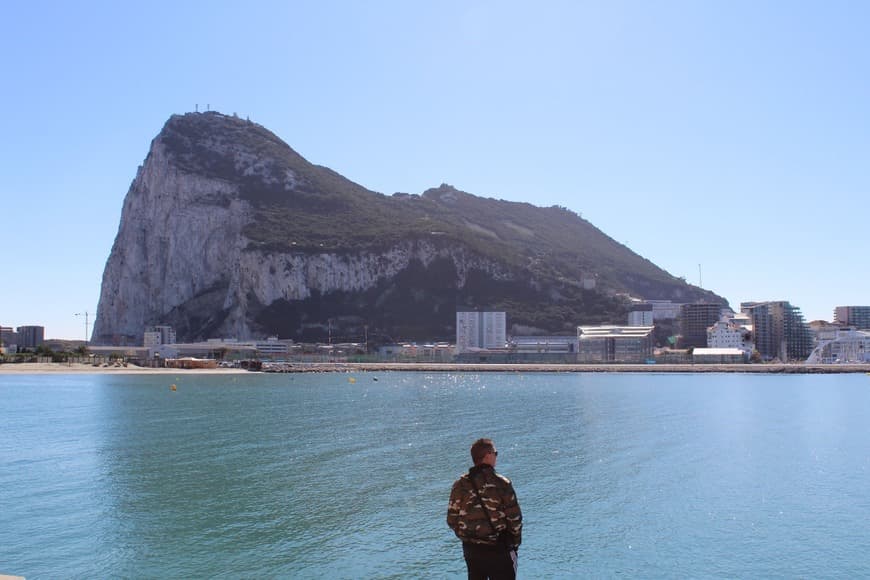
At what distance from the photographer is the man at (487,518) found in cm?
840

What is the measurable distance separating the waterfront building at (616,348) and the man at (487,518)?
546 ft

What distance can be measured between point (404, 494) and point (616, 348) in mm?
157891

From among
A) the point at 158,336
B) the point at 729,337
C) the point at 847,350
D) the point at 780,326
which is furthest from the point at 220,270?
the point at 847,350

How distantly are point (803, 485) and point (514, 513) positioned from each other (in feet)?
78.0

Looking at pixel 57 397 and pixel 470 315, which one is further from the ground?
pixel 470 315

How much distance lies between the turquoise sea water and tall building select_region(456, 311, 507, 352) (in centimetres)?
13638

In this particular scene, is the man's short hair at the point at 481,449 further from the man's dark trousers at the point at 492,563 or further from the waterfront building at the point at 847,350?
the waterfront building at the point at 847,350

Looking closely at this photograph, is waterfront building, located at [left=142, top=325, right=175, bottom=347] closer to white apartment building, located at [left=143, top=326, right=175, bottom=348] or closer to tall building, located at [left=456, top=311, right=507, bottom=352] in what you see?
white apartment building, located at [left=143, top=326, right=175, bottom=348]

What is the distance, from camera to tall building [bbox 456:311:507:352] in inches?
7416

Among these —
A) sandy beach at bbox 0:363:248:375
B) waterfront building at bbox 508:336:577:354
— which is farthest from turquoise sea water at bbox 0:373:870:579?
waterfront building at bbox 508:336:577:354

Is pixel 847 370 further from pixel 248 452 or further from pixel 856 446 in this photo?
pixel 248 452

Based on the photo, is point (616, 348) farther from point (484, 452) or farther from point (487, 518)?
point (484, 452)

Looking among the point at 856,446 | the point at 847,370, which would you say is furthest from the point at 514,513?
the point at 847,370

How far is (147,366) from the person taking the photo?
146250 millimetres
